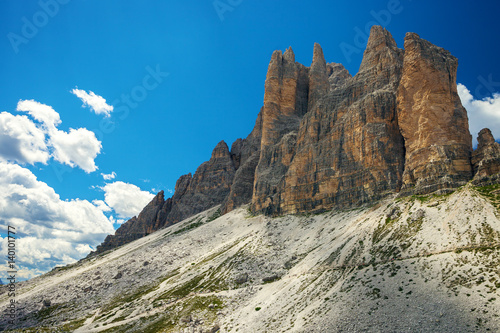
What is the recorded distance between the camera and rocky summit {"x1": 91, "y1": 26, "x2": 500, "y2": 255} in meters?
64.6

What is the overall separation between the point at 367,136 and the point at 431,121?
1877 centimetres

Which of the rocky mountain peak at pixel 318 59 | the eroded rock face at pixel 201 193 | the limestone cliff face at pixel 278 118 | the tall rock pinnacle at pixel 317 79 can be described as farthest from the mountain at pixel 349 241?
the eroded rock face at pixel 201 193

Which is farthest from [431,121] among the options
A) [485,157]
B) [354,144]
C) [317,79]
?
[317,79]

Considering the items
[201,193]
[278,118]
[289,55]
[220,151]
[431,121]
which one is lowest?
[431,121]

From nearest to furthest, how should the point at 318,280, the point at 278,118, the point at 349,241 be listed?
1. the point at 318,280
2. the point at 349,241
3. the point at 278,118

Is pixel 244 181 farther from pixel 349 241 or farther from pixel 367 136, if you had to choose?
pixel 349 241

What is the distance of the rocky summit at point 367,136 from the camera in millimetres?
64625

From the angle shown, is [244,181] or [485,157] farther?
[244,181]

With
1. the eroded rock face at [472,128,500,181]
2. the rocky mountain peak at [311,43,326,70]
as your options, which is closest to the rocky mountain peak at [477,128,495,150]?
the eroded rock face at [472,128,500,181]

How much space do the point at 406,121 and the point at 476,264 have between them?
157ft

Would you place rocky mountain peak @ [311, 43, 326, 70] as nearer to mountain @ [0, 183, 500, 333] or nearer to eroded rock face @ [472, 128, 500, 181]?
mountain @ [0, 183, 500, 333]

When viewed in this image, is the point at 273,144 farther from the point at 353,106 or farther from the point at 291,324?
the point at 291,324

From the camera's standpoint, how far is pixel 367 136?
280 ft

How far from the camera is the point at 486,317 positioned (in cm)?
2770
